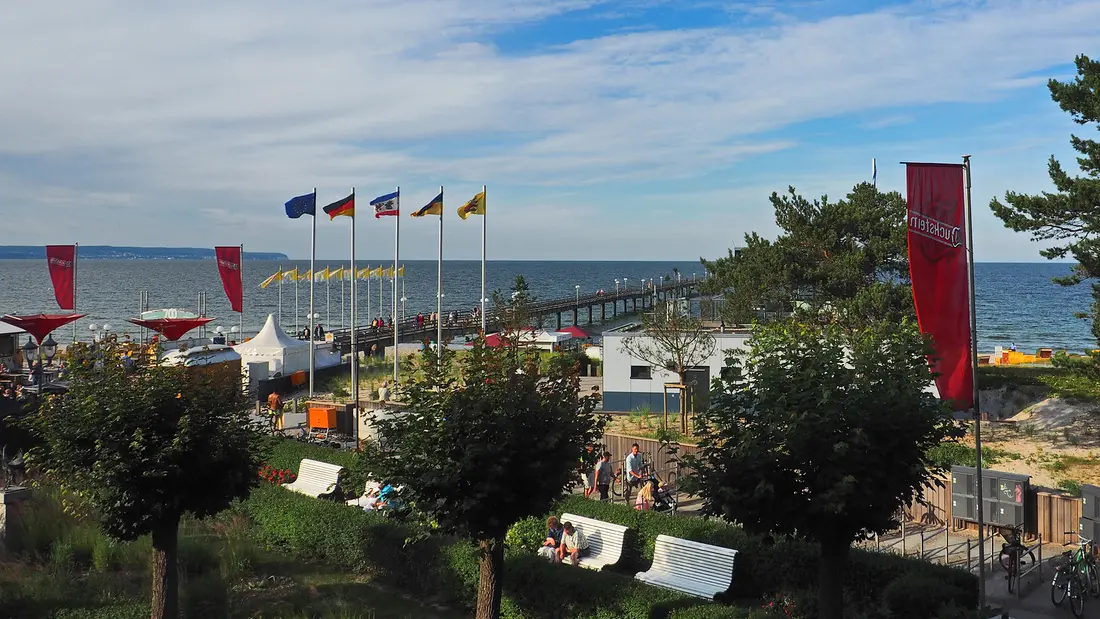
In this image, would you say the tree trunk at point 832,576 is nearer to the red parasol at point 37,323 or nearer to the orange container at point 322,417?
the orange container at point 322,417

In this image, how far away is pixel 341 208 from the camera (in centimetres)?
3322

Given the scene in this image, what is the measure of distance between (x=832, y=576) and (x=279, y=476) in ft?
39.2

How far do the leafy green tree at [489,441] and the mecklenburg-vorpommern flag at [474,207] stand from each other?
23.4 m

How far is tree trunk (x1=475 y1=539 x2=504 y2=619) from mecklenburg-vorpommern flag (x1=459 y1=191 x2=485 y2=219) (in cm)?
2381

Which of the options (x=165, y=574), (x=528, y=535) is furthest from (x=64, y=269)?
(x=528, y=535)

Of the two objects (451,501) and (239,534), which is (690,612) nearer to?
(451,501)

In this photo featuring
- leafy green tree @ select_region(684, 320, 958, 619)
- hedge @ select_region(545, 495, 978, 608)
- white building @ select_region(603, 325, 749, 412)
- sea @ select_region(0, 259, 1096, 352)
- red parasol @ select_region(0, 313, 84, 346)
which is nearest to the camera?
leafy green tree @ select_region(684, 320, 958, 619)

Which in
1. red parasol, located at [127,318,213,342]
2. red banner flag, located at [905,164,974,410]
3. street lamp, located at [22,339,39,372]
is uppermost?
red banner flag, located at [905,164,974,410]

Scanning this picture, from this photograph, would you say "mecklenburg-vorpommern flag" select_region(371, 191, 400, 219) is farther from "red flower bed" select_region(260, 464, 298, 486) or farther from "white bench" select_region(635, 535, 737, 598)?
"white bench" select_region(635, 535, 737, 598)

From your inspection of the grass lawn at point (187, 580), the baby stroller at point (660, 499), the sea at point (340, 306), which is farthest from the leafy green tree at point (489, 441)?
the sea at point (340, 306)

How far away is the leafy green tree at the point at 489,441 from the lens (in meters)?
9.57

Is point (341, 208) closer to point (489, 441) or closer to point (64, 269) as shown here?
point (64, 269)

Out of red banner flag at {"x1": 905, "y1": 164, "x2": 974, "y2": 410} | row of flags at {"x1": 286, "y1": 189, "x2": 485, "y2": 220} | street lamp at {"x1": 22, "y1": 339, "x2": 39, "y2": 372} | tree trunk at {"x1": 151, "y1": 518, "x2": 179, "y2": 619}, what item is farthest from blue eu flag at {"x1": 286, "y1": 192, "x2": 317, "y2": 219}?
red banner flag at {"x1": 905, "y1": 164, "x2": 974, "y2": 410}

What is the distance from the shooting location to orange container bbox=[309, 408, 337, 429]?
79.0 feet
